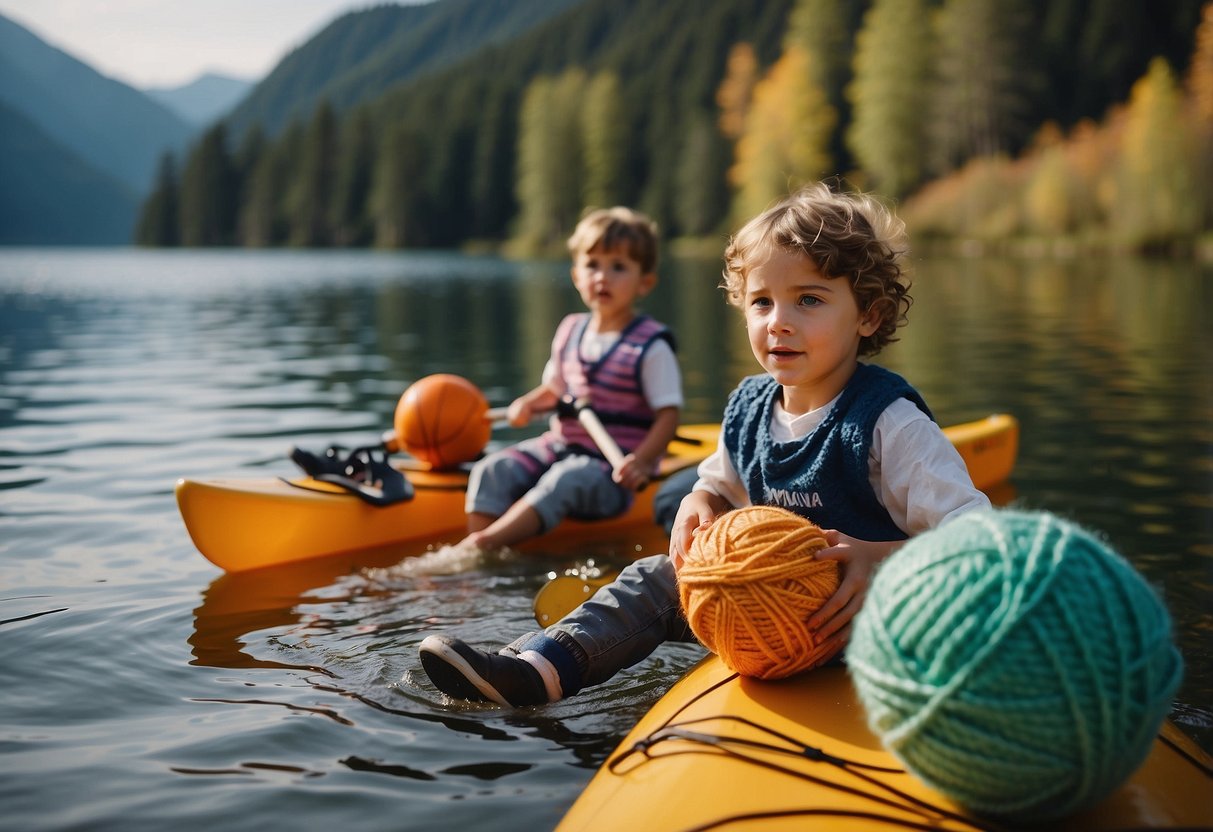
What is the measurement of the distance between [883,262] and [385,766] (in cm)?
184

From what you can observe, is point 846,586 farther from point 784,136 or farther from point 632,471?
point 784,136

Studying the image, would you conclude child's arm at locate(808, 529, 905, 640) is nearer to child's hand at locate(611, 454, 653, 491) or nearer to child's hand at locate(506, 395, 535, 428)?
child's hand at locate(611, 454, 653, 491)

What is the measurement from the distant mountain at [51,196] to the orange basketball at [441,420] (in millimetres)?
151320

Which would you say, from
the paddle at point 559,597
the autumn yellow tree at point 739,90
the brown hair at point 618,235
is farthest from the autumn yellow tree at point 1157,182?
the paddle at point 559,597

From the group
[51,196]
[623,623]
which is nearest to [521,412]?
[623,623]

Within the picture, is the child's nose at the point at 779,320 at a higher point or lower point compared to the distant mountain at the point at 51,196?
lower

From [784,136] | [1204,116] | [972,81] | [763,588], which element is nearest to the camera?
[763,588]

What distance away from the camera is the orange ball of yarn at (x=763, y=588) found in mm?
2586

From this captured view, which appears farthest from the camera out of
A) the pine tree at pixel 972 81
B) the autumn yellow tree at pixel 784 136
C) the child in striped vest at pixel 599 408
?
the autumn yellow tree at pixel 784 136

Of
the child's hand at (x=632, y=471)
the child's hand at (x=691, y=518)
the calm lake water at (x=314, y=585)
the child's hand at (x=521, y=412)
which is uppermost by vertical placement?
the child's hand at (x=521, y=412)

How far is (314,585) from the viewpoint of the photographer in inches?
189

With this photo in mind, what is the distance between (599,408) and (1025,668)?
11.8ft

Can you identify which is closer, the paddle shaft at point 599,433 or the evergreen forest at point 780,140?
the paddle shaft at point 599,433

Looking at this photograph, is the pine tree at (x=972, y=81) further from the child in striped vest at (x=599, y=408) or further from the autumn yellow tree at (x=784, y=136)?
the child in striped vest at (x=599, y=408)
